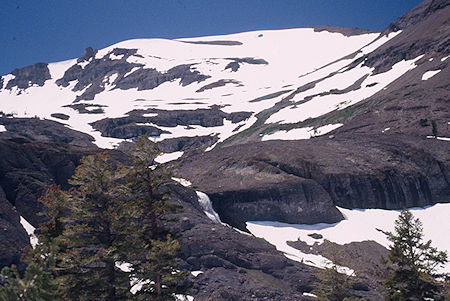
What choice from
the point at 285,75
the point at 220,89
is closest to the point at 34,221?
the point at 220,89

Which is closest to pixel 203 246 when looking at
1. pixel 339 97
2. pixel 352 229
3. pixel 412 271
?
pixel 412 271

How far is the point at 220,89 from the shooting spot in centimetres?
16712

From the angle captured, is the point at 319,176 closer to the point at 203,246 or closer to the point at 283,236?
the point at 283,236

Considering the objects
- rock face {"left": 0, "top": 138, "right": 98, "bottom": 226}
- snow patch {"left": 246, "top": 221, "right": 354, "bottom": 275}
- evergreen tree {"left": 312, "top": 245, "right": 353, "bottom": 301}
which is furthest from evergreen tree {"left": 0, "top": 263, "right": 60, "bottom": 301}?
snow patch {"left": 246, "top": 221, "right": 354, "bottom": 275}

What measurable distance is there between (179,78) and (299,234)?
163887 millimetres

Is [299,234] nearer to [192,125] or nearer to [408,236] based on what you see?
[408,236]

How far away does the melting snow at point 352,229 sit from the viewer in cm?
3388

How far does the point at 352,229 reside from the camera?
37.1 m

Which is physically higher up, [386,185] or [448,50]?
[448,50]

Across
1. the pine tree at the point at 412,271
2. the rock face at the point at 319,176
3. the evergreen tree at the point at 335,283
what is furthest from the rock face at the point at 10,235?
the rock face at the point at 319,176

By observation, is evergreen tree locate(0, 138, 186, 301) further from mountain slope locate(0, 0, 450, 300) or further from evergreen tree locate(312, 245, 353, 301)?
evergreen tree locate(312, 245, 353, 301)

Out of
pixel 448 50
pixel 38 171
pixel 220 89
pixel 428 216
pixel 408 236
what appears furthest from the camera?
pixel 220 89

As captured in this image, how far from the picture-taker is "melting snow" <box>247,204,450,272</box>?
33875 mm

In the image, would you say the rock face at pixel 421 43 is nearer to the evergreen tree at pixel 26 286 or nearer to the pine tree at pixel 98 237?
the pine tree at pixel 98 237
